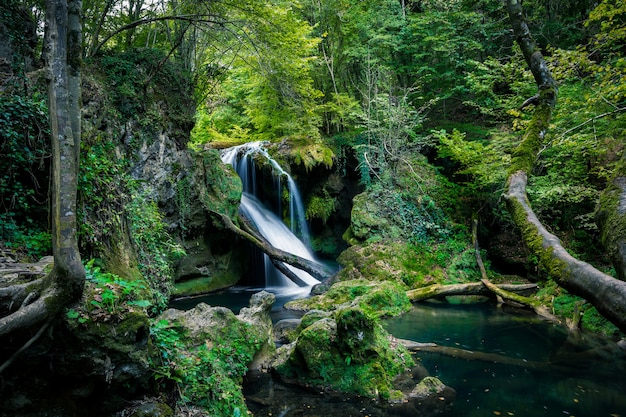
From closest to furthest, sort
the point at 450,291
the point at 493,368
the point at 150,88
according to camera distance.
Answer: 1. the point at 493,368
2. the point at 150,88
3. the point at 450,291

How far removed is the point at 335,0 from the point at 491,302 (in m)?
14.8

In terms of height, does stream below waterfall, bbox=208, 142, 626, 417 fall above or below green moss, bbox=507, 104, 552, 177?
below

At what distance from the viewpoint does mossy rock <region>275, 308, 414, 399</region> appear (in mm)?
5641

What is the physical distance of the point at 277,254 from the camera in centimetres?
1270

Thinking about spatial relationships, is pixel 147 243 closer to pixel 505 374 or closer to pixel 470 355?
pixel 470 355

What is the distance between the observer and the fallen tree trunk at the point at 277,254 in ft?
40.9

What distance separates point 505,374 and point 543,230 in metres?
5.57

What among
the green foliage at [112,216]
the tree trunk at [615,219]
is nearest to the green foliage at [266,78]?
the green foliage at [112,216]

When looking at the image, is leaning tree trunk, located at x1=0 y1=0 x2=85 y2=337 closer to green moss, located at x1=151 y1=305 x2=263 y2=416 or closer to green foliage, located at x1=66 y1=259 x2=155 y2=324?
green foliage, located at x1=66 y1=259 x2=155 y2=324

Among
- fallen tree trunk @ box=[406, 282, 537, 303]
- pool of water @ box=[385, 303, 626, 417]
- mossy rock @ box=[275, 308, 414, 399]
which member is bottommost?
pool of water @ box=[385, 303, 626, 417]

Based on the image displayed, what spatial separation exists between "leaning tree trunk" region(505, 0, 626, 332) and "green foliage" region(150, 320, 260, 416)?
3.32 meters

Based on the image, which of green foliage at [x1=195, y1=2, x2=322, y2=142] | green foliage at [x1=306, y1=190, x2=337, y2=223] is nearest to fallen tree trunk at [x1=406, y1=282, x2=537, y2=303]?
green foliage at [x1=306, y1=190, x2=337, y2=223]

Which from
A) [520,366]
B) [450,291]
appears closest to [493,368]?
[520,366]

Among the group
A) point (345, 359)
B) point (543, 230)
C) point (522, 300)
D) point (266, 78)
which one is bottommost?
point (522, 300)
